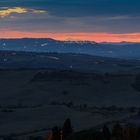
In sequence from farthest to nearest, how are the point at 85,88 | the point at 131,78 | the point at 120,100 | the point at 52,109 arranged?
the point at 131,78
the point at 85,88
the point at 120,100
the point at 52,109

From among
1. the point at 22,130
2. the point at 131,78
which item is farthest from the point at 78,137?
the point at 131,78

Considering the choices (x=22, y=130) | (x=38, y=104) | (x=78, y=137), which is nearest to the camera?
(x=78, y=137)

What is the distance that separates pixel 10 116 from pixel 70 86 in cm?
2823

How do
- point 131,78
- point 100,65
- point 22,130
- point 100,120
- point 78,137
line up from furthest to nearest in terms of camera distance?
1. point 100,65
2. point 131,78
3. point 100,120
4. point 22,130
5. point 78,137

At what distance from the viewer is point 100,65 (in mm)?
167250

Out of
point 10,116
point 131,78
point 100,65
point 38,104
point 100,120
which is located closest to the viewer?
point 100,120

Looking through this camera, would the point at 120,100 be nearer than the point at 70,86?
Yes

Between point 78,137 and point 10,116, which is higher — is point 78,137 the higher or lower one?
the higher one

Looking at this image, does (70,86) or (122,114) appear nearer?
(122,114)

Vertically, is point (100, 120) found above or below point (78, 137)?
below

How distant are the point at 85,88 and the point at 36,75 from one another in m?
15.4

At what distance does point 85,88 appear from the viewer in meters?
93.9

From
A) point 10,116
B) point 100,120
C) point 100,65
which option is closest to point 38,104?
point 10,116

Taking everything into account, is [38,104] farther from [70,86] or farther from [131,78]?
[131,78]
